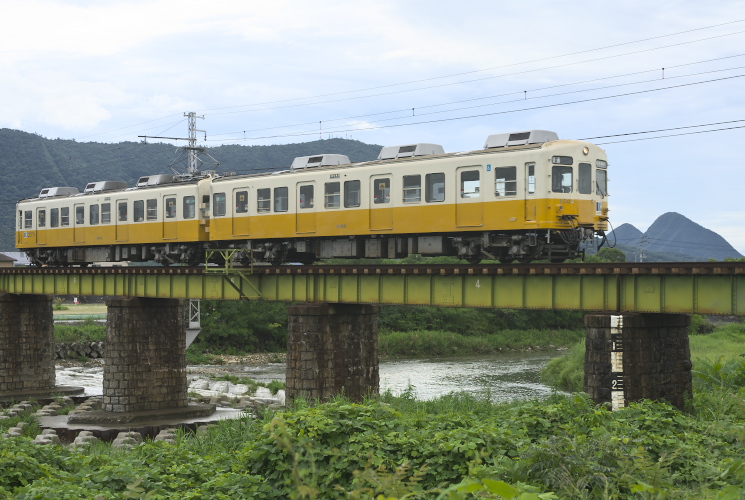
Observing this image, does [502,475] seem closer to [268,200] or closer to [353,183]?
[353,183]

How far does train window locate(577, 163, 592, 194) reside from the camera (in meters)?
20.6

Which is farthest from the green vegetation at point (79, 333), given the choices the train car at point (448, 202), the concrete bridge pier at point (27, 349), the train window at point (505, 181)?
the train window at point (505, 181)

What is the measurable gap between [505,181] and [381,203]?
3.87 m

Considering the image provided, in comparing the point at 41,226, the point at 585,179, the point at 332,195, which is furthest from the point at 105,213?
the point at 585,179

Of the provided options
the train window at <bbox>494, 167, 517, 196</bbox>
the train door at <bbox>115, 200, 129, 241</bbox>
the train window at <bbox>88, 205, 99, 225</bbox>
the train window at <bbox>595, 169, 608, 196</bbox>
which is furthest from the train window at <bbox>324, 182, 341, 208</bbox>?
the train window at <bbox>88, 205, 99, 225</bbox>

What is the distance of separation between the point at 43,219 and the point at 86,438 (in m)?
13.6

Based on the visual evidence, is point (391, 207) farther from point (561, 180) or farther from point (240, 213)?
point (240, 213)

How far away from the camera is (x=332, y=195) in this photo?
Answer: 2359 cm

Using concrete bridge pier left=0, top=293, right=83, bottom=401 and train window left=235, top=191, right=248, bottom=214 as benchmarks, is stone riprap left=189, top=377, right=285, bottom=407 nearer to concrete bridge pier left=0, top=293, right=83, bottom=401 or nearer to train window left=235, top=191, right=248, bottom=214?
concrete bridge pier left=0, top=293, right=83, bottom=401

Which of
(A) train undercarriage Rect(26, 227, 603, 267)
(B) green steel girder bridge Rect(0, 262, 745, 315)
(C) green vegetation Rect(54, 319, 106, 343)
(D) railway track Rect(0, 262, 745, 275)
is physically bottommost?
(C) green vegetation Rect(54, 319, 106, 343)

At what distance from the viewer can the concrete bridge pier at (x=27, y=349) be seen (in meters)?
35.7

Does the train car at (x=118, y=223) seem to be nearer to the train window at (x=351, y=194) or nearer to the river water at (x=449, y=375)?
the train window at (x=351, y=194)

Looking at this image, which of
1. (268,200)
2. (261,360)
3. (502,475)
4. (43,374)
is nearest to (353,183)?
(268,200)

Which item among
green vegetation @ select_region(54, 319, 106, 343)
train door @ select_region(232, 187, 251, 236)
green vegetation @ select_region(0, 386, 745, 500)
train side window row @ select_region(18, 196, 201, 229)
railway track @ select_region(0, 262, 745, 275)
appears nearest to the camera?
green vegetation @ select_region(0, 386, 745, 500)
